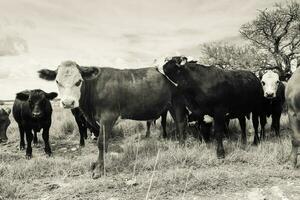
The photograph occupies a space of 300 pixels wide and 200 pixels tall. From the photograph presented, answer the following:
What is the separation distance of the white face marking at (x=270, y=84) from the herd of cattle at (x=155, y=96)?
4 cm

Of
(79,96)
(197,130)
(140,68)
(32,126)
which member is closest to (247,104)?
(197,130)

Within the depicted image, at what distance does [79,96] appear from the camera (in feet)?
18.9

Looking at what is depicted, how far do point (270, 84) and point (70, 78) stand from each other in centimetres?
507

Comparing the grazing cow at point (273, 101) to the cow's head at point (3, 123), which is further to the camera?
the cow's head at point (3, 123)

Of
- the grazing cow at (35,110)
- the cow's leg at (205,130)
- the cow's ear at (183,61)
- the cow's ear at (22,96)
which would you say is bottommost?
the cow's leg at (205,130)

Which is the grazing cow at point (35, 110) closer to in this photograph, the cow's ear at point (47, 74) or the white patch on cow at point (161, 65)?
the cow's ear at point (47, 74)

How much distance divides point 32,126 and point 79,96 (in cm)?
245

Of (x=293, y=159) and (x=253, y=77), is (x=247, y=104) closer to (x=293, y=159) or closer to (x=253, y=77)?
(x=253, y=77)

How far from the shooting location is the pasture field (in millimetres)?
4504

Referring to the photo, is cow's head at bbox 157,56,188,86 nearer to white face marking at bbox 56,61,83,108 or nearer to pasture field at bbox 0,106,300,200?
pasture field at bbox 0,106,300,200

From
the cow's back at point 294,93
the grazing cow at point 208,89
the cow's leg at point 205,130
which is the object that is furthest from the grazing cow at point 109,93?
the cow's back at point 294,93

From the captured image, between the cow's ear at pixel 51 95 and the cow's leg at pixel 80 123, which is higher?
the cow's ear at pixel 51 95

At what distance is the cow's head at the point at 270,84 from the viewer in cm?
775

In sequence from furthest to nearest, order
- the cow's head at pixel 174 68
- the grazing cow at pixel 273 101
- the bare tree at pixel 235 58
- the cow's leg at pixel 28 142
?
the bare tree at pixel 235 58
the grazing cow at pixel 273 101
the cow's leg at pixel 28 142
the cow's head at pixel 174 68
